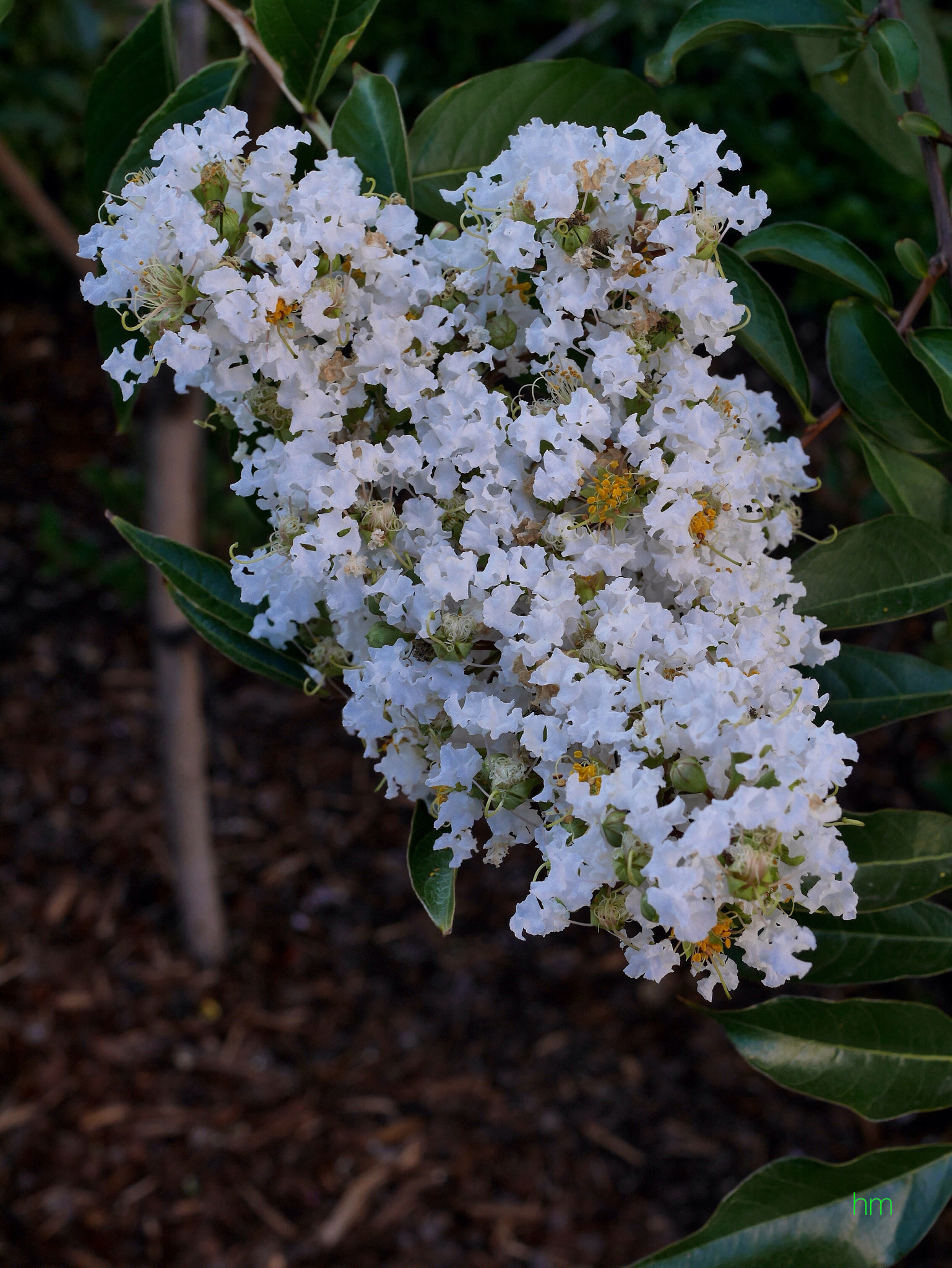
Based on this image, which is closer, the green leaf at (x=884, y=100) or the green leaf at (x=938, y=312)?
the green leaf at (x=938, y=312)

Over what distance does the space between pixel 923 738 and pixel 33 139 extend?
2909 millimetres

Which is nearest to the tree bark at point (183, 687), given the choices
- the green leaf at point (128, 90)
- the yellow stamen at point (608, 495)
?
the green leaf at point (128, 90)

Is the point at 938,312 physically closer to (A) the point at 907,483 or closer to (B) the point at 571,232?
(A) the point at 907,483

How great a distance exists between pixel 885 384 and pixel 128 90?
77cm

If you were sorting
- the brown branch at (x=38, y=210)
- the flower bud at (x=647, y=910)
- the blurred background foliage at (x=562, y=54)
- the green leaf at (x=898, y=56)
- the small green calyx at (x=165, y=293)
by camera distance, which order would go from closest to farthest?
the flower bud at (x=647, y=910)
the small green calyx at (x=165, y=293)
the green leaf at (x=898, y=56)
the brown branch at (x=38, y=210)
the blurred background foliage at (x=562, y=54)

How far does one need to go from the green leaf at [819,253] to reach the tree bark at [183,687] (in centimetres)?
77

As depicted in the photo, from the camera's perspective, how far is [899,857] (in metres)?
0.97

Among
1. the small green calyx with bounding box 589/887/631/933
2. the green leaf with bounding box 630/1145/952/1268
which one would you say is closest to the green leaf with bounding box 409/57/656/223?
the small green calyx with bounding box 589/887/631/933

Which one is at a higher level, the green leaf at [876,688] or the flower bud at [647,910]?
the green leaf at [876,688]

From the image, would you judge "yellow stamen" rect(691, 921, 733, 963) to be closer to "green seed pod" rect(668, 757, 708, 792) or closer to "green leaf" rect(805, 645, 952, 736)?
"green seed pod" rect(668, 757, 708, 792)

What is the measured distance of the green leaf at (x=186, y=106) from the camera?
940 mm

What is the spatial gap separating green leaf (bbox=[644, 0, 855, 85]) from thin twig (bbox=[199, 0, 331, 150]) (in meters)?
0.29

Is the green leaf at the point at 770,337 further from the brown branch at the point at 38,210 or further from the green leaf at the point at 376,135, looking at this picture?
the brown branch at the point at 38,210

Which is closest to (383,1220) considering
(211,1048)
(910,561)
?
(211,1048)
